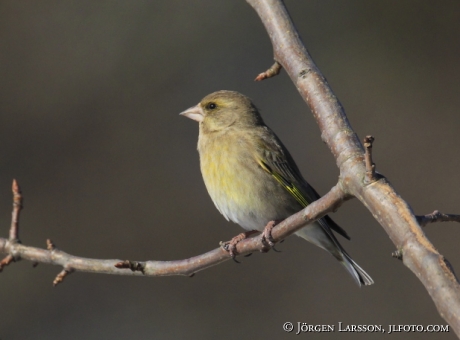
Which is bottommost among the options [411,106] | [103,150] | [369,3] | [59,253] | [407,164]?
[59,253]

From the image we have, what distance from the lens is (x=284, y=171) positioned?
4.56 metres

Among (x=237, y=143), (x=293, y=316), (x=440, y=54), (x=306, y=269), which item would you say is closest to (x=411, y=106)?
(x=440, y=54)

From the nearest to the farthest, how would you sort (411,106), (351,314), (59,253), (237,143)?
(59,253) → (237,143) → (351,314) → (411,106)

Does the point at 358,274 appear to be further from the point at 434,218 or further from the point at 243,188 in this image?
the point at 434,218

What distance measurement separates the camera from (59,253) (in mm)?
3297

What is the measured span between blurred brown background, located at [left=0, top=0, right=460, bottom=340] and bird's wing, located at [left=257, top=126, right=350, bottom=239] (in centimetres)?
281

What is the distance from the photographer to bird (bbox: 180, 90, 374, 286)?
4.36 meters

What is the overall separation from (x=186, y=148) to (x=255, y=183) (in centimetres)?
407

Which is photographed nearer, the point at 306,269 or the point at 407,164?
the point at 306,269

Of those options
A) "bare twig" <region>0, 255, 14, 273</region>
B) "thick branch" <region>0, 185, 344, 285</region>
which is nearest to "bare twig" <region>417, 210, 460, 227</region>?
"thick branch" <region>0, 185, 344, 285</region>

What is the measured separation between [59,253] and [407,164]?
5.52m

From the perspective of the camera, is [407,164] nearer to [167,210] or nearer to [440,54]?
[440,54]

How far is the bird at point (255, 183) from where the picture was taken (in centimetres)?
436

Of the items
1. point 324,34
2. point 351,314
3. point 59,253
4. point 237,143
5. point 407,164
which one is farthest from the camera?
point 324,34
